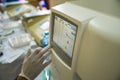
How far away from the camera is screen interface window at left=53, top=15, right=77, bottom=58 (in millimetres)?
467

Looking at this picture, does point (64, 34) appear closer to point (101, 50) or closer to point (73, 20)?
point (73, 20)

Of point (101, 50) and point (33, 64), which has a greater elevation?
point (101, 50)

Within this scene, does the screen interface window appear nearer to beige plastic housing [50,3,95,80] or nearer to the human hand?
beige plastic housing [50,3,95,80]

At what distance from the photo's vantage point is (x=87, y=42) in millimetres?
387

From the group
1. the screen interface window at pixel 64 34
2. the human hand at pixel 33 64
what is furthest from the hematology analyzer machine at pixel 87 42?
the human hand at pixel 33 64

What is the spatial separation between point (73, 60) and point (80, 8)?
217 mm

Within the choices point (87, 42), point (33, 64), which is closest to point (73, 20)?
point (87, 42)

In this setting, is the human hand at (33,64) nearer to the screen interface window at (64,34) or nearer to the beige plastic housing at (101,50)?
the screen interface window at (64,34)

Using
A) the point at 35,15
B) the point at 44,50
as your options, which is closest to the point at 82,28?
the point at 44,50

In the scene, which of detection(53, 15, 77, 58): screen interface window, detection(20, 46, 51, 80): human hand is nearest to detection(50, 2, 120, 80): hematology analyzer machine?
detection(53, 15, 77, 58): screen interface window

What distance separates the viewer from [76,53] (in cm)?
44

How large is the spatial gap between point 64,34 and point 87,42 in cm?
15

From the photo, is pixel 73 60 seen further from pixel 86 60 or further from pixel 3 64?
pixel 3 64

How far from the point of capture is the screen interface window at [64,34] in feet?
1.53
